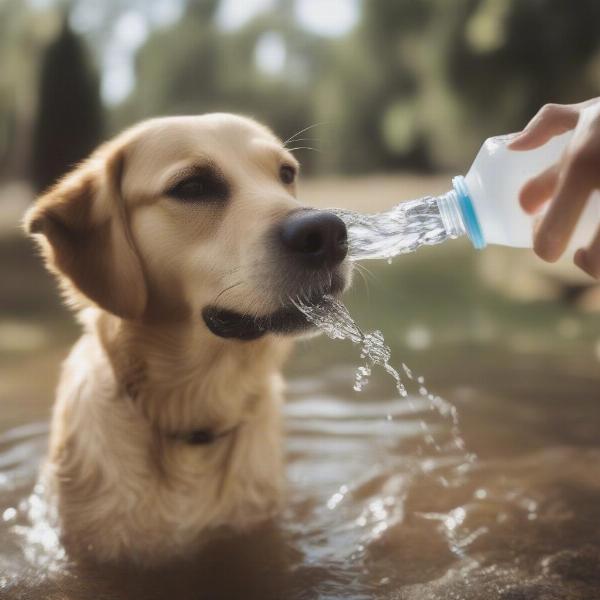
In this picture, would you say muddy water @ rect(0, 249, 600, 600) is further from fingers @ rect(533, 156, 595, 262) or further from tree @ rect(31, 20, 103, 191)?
tree @ rect(31, 20, 103, 191)

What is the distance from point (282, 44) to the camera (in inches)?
515

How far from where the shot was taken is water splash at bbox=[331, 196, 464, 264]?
250cm

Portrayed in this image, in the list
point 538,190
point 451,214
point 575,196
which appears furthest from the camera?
point 451,214

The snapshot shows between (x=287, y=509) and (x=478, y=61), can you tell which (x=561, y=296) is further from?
(x=287, y=509)

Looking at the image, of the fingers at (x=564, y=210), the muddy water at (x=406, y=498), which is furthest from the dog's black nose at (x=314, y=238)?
the muddy water at (x=406, y=498)

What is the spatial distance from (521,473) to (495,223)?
5.23 ft

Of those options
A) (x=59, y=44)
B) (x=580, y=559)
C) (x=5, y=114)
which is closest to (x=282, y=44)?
(x=59, y=44)

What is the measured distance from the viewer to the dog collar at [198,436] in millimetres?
2770

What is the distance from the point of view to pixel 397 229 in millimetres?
2566

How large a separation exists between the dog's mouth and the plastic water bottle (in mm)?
488

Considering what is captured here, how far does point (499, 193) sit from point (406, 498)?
1558 millimetres

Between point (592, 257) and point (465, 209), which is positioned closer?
point (592, 257)

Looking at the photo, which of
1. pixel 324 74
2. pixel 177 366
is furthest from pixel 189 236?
pixel 324 74

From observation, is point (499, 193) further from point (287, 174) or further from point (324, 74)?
point (324, 74)
